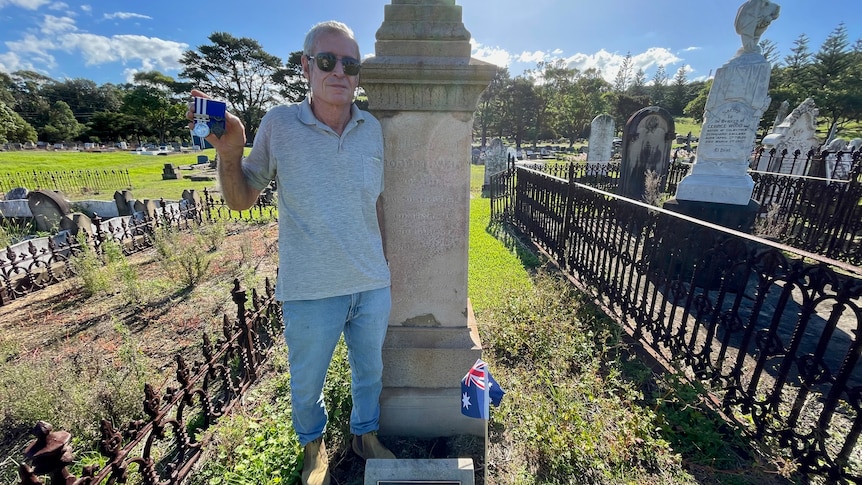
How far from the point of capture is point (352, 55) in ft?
5.74

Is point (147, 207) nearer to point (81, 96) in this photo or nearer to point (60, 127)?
point (60, 127)

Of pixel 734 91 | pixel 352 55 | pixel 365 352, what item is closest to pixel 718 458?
pixel 365 352

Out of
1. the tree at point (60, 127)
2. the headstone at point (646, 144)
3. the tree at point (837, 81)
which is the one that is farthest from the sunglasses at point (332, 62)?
the tree at point (60, 127)

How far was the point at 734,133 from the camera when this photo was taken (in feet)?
18.4

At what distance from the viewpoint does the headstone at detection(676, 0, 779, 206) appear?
5090 mm

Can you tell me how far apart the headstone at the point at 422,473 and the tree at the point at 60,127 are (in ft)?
231

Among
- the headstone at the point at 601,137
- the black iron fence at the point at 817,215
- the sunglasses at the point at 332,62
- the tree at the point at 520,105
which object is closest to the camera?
the sunglasses at the point at 332,62

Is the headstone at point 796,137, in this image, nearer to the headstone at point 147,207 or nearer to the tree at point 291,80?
the headstone at point 147,207

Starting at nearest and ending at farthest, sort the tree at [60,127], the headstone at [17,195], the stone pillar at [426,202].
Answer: the stone pillar at [426,202], the headstone at [17,195], the tree at [60,127]

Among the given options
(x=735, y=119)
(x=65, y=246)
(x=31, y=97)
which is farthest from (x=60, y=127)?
(x=735, y=119)

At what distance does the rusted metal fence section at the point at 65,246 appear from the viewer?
484 cm

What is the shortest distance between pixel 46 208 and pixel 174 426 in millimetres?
9279

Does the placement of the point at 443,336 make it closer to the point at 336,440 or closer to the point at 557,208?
the point at 336,440

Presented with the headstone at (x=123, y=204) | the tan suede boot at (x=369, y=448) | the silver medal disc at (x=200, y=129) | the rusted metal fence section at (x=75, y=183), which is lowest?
the rusted metal fence section at (x=75, y=183)
